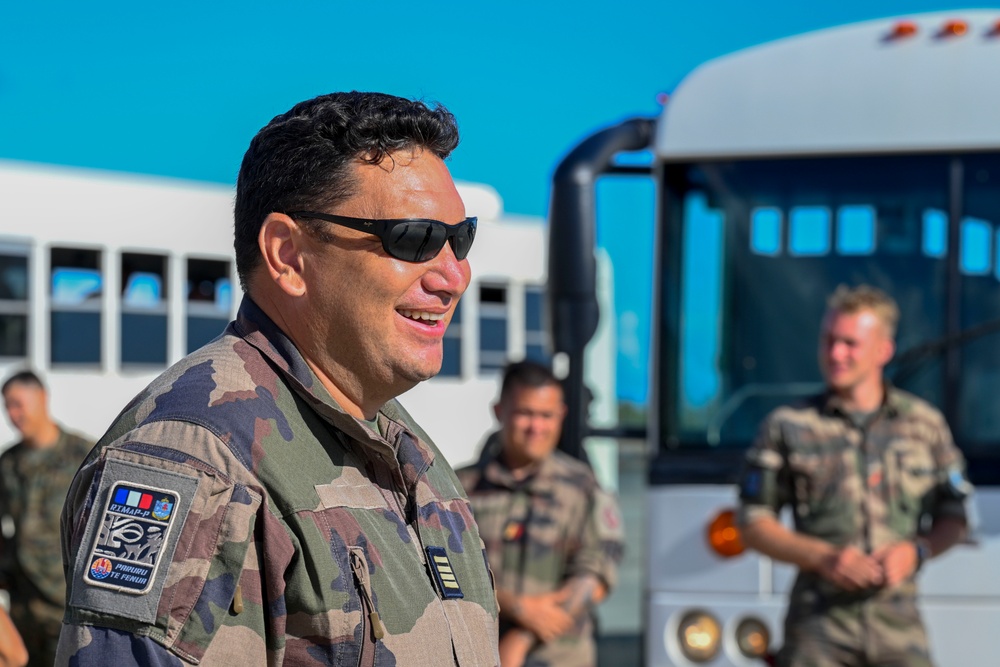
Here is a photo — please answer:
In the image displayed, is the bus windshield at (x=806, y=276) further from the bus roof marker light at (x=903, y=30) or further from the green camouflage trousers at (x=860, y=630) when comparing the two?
the green camouflage trousers at (x=860, y=630)

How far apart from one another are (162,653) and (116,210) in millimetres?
16685

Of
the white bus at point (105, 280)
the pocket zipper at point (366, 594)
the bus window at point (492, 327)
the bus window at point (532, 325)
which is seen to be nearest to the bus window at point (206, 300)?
the white bus at point (105, 280)

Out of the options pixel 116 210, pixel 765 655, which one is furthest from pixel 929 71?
pixel 116 210

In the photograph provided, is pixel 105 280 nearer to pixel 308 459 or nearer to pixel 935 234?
pixel 935 234

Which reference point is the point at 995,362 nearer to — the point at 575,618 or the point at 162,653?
the point at 575,618

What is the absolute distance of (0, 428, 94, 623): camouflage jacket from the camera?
6312mm

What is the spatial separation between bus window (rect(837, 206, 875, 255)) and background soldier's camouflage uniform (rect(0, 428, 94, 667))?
364cm

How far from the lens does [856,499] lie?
4359 millimetres

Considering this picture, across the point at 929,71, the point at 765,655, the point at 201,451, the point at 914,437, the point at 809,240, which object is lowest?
the point at 765,655

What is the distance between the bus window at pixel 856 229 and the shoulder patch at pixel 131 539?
3.82 meters

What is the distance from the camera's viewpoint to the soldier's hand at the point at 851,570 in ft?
13.8

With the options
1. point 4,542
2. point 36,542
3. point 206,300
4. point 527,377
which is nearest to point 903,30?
point 527,377

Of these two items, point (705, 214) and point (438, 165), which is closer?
point (438, 165)

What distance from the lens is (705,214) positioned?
16.7 ft
